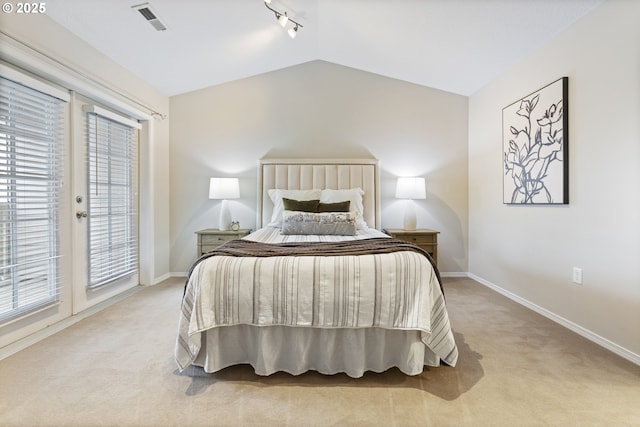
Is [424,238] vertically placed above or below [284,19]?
below

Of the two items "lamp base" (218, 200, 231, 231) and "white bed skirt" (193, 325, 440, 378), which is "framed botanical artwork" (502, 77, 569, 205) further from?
"lamp base" (218, 200, 231, 231)

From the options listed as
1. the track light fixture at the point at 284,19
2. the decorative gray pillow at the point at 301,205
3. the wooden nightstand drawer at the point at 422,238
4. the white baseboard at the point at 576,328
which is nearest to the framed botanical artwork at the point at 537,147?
the wooden nightstand drawer at the point at 422,238

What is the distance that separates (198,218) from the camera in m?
4.13

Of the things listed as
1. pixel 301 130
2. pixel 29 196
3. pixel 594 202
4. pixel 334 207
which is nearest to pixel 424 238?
pixel 334 207

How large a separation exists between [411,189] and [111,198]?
134 inches

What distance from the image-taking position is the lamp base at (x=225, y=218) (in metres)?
3.77

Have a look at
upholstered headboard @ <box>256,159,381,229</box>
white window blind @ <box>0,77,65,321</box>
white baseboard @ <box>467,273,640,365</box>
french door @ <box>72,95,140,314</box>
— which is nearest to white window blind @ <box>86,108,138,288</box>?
french door @ <box>72,95,140,314</box>

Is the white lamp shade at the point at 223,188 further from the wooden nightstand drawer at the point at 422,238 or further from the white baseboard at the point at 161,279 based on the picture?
the wooden nightstand drawer at the point at 422,238

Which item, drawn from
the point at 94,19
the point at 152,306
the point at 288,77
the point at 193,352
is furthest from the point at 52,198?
the point at 288,77

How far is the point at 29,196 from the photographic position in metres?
2.29

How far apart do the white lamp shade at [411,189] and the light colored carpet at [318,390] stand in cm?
192

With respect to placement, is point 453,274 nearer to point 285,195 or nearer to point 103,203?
point 285,195

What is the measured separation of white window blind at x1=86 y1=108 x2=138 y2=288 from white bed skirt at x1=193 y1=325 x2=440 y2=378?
1.93 metres

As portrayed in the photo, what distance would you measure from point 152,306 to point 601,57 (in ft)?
14.0
